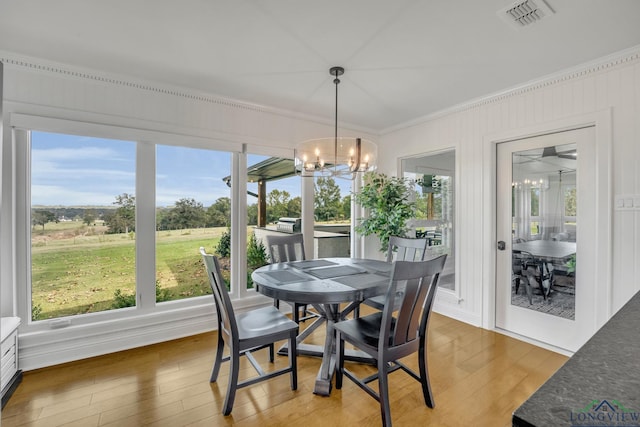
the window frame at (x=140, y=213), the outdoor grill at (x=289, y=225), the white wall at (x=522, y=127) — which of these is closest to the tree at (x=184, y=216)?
the window frame at (x=140, y=213)

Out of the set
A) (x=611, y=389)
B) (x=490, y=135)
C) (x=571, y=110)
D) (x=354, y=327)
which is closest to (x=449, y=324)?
(x=354, y=327)

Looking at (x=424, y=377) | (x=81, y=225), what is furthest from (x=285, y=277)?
(x=81, y=225)

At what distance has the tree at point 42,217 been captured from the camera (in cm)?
263

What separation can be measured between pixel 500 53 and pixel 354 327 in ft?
8.25

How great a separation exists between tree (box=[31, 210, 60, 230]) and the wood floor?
1280mm

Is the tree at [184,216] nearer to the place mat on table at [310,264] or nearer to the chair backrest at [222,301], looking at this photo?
the place mat on table at [310,264]

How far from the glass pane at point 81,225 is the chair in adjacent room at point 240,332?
1.44 metres

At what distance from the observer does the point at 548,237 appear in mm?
2955

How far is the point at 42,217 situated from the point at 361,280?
9.60ft

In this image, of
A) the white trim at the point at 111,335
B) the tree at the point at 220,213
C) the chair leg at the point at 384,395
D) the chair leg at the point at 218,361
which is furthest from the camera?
the tree at the point at 220,213

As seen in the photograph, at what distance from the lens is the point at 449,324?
137 inches

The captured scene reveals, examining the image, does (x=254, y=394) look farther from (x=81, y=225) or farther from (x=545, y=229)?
(x=545, y=229)

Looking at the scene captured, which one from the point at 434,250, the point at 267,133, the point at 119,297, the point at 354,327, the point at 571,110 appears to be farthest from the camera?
the point at 434,250

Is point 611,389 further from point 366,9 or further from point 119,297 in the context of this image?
point 119,297
